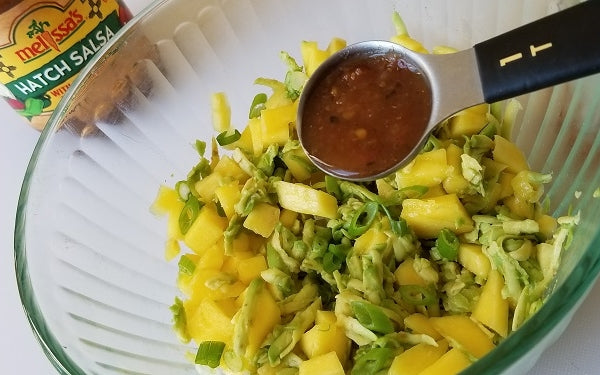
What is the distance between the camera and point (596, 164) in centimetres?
128

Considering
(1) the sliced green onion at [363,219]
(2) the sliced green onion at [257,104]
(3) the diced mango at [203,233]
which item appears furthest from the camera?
(2) the sliced green onion at [257,104]

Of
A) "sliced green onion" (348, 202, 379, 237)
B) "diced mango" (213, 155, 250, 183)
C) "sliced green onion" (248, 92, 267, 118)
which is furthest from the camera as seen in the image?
"sliced green onion" (248, 92, 267, 118)

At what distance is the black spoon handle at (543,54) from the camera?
1.07m

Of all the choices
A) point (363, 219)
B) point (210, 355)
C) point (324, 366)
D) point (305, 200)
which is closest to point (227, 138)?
point (305, 200)

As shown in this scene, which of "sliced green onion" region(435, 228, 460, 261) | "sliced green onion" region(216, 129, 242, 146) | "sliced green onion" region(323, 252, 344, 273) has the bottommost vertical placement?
"sliced green onion" region(435, 228, 460, 261)

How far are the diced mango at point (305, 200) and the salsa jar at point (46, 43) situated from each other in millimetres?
655

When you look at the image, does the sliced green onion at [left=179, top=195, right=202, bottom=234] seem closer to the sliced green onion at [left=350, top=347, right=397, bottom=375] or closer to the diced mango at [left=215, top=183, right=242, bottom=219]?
the diced mango at [left=215, top=183, right=242, bottom=219]

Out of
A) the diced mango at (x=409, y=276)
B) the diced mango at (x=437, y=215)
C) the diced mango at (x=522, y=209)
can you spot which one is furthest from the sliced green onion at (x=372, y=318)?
the diced mango at (x=522, y=209)

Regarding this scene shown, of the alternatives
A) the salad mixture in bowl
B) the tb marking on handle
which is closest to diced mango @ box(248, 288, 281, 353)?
the salad mixture in bowl

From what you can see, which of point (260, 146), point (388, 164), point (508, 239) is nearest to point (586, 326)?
point (508, 239)

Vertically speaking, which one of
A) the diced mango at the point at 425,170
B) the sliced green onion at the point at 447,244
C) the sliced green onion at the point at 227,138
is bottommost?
the sliced green onion at the point at 447,244

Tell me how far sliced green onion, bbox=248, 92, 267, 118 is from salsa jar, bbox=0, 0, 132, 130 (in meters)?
0.42

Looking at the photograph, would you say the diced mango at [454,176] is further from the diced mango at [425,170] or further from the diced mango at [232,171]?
the diced mango at [232,171]

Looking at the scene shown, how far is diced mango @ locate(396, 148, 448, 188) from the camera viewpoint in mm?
1397
